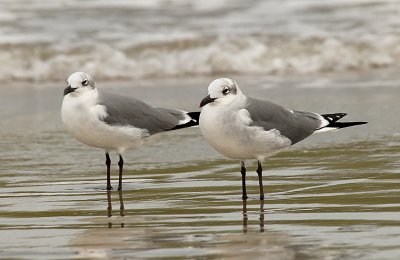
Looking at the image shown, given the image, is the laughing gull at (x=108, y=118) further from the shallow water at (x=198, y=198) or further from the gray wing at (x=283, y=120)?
the gray wing at (x=283, y=120)

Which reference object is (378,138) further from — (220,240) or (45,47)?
(45,47)

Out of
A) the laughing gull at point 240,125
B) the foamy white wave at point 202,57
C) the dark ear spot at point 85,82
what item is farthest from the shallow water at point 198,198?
the foamy white wave at point 202,57

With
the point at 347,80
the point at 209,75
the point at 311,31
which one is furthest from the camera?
the point at 311,31

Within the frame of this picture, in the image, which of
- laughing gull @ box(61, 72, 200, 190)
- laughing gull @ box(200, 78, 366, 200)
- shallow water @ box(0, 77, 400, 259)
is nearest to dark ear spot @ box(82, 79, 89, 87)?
laughing gull @ box(61, 72, 200, 190)

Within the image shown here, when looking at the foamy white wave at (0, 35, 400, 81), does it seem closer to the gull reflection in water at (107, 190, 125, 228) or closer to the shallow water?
the shallow water

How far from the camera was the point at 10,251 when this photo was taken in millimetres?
5215

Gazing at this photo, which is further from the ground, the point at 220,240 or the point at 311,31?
the point at 311,31

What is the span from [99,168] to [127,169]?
0.22 meters

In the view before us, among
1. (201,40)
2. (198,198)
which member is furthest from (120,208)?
(201,40)

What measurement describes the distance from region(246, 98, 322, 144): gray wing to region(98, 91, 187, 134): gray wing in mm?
916

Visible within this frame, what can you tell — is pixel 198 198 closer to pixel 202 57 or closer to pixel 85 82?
pixel 85 82

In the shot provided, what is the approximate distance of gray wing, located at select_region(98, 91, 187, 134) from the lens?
749cm

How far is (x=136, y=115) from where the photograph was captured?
302 inches

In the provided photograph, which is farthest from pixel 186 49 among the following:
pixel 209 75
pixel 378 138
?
pixel 378 138
